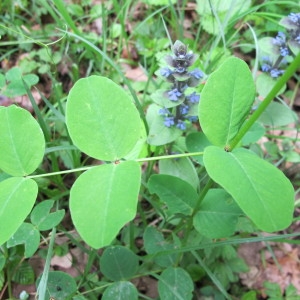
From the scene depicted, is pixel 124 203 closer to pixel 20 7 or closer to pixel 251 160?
pixel 251 160

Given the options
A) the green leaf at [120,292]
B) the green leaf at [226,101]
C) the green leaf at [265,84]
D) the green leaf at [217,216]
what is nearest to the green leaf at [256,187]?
the green leaf at [226,101]

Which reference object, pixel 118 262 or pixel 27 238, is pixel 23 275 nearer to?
pixel 27 238

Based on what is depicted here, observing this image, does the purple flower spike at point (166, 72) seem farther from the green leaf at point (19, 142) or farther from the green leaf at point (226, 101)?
the green leaf at point (19, 142)

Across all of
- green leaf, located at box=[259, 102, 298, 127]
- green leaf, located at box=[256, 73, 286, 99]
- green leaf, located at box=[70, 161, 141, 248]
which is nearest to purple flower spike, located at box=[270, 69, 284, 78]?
green leaf, located at box=[256, 73, 286, 99]

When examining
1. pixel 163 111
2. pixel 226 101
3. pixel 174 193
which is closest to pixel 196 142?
pixel 163 111

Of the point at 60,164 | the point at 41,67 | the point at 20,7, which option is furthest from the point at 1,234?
the point at 20,7

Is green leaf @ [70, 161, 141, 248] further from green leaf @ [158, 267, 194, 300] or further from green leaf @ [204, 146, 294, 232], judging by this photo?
green leaf @ [158, 267, 194, 300]
